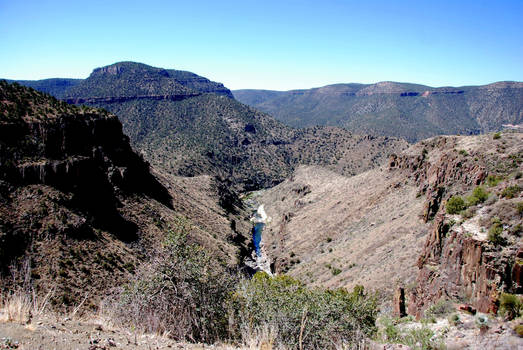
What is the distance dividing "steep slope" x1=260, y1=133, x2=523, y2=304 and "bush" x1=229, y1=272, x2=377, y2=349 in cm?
463

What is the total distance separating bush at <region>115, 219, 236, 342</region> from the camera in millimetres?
10531

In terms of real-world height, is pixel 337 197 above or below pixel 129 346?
below

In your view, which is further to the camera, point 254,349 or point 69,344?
point 254,349

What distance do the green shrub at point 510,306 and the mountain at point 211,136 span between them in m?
87.4

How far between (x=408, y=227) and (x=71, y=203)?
34637 mm

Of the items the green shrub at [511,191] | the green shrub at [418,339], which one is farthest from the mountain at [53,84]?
the green shrub at [418,339]

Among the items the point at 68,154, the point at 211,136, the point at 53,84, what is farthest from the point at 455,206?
the point at 53,84

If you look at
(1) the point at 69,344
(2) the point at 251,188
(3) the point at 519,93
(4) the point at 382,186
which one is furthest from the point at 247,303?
(3) the point at 519,93

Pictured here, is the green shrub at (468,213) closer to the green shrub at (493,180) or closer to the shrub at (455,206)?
the shrub at (455,206)

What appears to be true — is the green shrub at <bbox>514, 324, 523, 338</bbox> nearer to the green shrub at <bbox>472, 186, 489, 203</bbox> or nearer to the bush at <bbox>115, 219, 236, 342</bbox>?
the bush at <bbox>115, 219, 236, 342</bbox>

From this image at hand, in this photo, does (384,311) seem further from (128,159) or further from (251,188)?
(251,188)

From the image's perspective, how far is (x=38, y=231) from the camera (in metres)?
26.7

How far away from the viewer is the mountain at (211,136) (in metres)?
106

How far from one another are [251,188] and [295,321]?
102787mm
